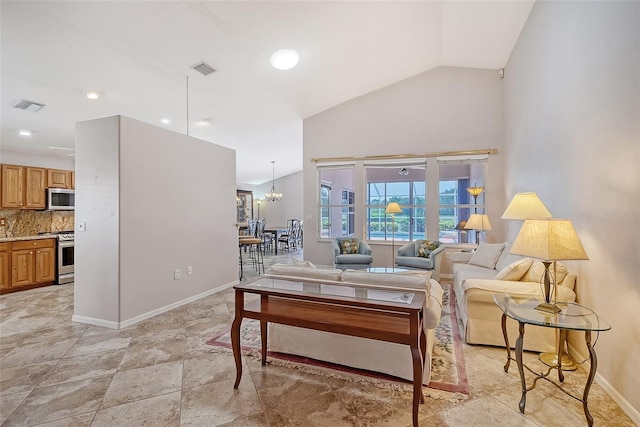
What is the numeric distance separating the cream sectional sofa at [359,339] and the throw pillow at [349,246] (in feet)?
9.74

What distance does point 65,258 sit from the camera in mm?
5055

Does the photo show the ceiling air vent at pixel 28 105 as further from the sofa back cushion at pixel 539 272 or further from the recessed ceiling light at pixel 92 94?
the sofa back cushion at pixel 539 272

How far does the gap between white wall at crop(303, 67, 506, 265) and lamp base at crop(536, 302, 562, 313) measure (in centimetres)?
342

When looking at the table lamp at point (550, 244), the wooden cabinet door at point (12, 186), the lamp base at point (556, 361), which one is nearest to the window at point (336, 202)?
the lamp base at point (556, 361)

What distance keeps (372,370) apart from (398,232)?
4164mm

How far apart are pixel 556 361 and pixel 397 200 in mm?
4150

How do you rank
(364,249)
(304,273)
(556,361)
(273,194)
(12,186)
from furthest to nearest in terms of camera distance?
(273,194), (364,249), (12,186), (304,273), (556,361)

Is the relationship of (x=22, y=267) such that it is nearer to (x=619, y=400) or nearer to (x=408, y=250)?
(x=408, y=250)

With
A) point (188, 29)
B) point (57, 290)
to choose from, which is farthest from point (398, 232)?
point (57, 290)

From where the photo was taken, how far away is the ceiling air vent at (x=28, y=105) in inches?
141

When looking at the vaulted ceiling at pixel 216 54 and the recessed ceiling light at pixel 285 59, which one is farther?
the recessed ceiling light at pixel 285 59

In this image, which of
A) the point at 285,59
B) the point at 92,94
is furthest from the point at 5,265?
the point at 285,59

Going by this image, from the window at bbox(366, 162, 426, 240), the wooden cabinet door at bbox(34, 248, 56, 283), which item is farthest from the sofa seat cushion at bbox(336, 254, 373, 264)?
the wooden cabinet door at bbox(34, 248, 56, 283)

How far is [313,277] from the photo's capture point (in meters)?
2.40
